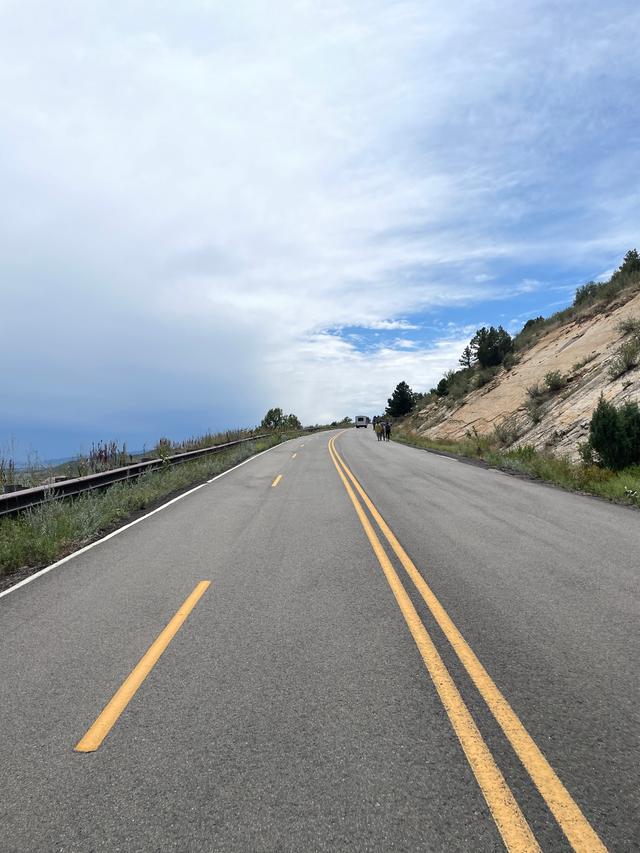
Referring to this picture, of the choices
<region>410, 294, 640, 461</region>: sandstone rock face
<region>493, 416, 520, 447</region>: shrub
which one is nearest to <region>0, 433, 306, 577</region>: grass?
<region>410, 294, 640, 461</region>: sandstone rock face

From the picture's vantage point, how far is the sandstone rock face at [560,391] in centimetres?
1788

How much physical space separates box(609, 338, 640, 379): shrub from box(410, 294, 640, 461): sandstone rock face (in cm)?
33

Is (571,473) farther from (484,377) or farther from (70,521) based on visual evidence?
(484,377)

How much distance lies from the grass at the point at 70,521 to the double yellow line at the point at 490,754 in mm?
→ 5721

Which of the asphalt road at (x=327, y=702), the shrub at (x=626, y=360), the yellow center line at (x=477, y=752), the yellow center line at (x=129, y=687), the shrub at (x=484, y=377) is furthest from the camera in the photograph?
the shrub at (x=484, y=377)

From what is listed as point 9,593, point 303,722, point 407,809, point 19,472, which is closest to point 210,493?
point 19,472

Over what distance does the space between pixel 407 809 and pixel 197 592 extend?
355cm

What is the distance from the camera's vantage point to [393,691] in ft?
10.8

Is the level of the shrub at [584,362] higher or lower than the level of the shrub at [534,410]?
higher

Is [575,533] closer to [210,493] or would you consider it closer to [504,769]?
[504,769]

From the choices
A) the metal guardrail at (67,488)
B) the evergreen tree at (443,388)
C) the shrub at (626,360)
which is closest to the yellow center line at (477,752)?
the metal guardrail at (67,488)

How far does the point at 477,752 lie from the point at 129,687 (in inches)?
94.1

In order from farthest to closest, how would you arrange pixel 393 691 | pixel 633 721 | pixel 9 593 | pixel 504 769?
1. pixel 9 593
2. pixel 393 691
3. pixel 633 721
4. pixel 504 769

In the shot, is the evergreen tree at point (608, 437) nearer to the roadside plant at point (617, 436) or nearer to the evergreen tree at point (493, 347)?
the roadside plant at point (617, 436)
